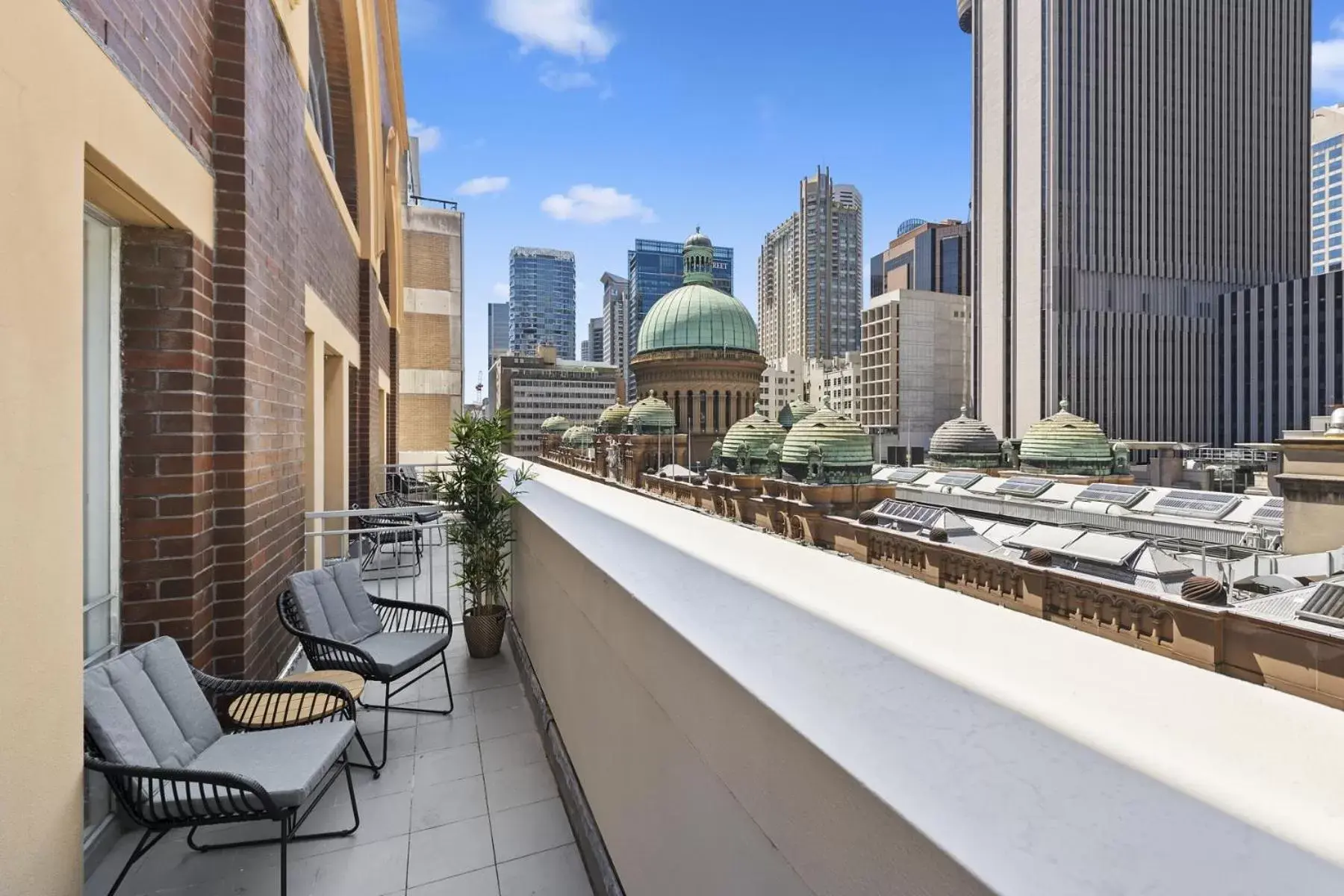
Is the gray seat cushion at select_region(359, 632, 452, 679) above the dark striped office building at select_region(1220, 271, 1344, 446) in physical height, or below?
below

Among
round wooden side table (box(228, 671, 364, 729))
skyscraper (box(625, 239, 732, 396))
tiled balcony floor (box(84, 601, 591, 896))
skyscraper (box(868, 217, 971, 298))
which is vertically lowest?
tiled balcony floor (box(84, 601, 591, 896))

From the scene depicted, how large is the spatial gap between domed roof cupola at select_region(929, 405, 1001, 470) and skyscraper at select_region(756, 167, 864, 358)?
87007 millimetres

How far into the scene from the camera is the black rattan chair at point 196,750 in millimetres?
2654

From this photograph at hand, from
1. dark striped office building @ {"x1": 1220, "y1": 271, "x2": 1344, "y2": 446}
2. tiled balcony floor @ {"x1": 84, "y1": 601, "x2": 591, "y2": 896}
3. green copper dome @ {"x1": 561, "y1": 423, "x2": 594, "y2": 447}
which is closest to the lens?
tiled balcony floor @ {"x1": 84, "y1": 601, "x2": 591, "y2": 896}

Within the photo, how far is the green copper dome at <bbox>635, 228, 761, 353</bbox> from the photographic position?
158ft

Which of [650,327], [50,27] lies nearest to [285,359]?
[50,27]

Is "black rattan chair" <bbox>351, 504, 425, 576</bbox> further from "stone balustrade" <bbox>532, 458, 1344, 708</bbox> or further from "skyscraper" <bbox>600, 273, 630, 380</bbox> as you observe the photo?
"skyscraper" <bbox>600, 273, 630, 380</bbox>

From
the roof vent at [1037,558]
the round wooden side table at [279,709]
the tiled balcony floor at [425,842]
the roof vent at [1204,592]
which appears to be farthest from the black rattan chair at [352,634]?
the roof vent at [1037,558]

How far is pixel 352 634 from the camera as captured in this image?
4926mm

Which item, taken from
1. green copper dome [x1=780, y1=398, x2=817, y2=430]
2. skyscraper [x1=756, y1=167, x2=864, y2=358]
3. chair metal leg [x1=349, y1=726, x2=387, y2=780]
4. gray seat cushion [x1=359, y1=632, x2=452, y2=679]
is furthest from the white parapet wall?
skyscraper [x1=756, y1=167, x2=864, y2=358]

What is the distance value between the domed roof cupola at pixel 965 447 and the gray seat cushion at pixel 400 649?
33.8 m

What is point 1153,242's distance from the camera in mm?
60500

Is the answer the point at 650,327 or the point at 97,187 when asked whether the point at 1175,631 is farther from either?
the point at 650,327

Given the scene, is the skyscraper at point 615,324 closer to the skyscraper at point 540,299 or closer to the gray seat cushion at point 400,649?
the skyscraper at point 540,299
